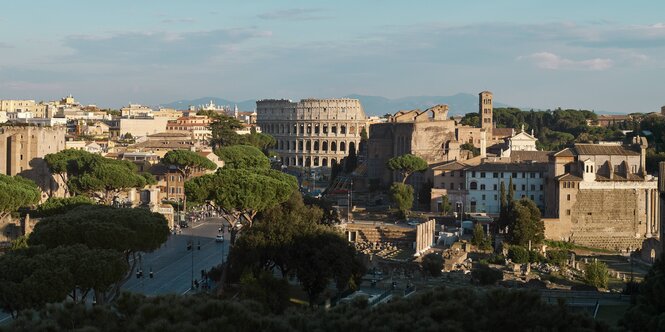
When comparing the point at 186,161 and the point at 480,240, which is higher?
the point at 186,161

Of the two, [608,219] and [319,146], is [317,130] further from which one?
[608,219]

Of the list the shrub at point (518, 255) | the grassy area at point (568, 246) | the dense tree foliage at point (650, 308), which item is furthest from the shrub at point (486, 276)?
the grassy area at point (568, 246)

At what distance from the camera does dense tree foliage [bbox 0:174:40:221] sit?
41.2 meters

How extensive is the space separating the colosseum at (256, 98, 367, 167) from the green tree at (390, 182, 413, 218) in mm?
50339

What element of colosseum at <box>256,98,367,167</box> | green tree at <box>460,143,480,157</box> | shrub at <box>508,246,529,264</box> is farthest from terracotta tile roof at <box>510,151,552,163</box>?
colosseum at <box>256,98,367,167</box>

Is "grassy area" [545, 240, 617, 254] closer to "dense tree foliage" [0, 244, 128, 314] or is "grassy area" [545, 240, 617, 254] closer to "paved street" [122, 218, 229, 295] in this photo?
"paved street" [122, 218, 229, 295]

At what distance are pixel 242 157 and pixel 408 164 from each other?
43.2ft

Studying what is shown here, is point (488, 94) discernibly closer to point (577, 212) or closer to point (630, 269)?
point (577, 212)

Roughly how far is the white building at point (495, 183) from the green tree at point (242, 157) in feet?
53.1

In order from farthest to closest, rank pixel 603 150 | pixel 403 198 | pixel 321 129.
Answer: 1. pixel 321 129
2. pixel 403 198
3. pixel 603 150

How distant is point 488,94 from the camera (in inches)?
3228

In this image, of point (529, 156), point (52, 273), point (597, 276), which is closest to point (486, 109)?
point (529, 156)

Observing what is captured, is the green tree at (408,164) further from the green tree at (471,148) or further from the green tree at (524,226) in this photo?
the green tree at (524,226)

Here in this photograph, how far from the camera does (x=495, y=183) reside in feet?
182
